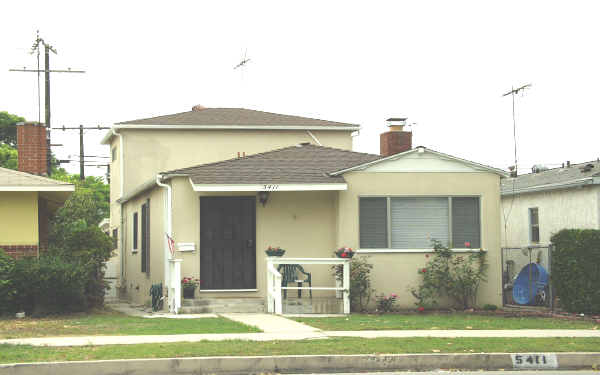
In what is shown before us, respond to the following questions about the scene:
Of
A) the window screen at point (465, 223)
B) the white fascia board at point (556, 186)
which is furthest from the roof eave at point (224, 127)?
the window screen at point (465, 223)

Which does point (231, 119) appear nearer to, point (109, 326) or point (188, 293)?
point (188, 293)

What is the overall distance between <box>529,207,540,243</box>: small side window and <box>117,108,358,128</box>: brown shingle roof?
6.46 meters

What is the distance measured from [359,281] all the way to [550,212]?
26.1ft

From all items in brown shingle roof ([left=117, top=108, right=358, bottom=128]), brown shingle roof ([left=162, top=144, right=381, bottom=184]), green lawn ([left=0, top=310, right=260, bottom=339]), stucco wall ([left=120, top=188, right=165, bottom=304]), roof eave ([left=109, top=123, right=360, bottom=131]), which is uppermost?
brown shingle roof ([left=117, top=108, right=358, bottom=128])

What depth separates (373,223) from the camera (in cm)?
1878

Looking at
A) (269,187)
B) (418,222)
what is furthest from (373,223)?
(269,187)

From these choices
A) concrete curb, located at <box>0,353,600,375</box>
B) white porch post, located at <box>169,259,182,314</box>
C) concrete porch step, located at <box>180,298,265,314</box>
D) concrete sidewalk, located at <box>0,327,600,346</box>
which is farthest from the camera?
concrete porch step, located at <box>180,298,265,314</box>

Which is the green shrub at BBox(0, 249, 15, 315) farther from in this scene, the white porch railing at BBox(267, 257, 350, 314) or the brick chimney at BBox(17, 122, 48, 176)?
the brick chimney at BBox(17, 122, 48, 176)

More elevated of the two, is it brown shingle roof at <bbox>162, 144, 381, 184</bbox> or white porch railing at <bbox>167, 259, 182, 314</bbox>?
brown shingle roof at <bbox>162, 144, 381, 184</bbox>

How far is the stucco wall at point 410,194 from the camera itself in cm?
1862

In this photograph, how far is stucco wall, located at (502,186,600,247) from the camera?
2120 cm

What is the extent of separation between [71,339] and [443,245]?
9050 mm

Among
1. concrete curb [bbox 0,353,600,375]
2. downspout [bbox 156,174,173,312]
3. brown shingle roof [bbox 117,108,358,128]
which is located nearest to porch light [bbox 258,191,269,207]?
downspout [bbox 156,174,173,312]

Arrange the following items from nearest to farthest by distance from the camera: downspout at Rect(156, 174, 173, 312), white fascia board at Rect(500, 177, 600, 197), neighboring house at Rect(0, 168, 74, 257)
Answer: neighboring house at Rect(0, 168, 74, 257) < downspout at Rect(156, 174, 173, 312) < white fascia board at Rect(500, 177, 600, 197)
